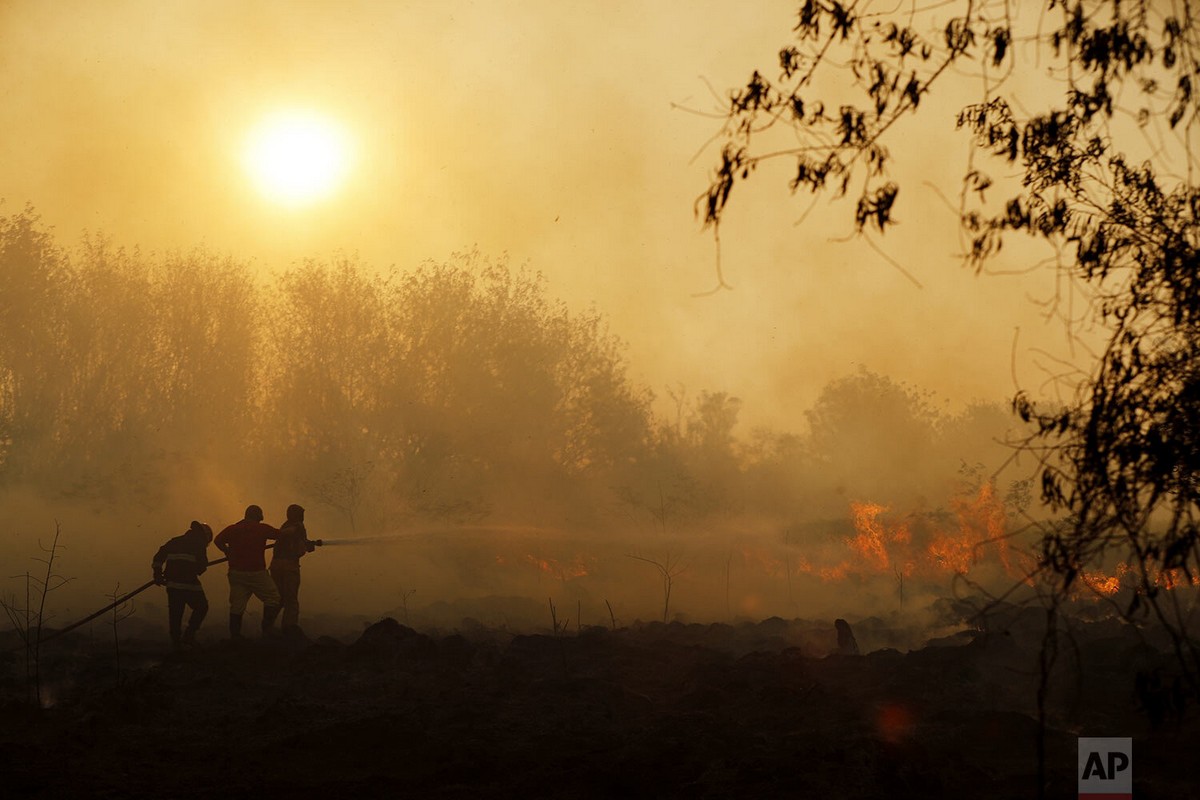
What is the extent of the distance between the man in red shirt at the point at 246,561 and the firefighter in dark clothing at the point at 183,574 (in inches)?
15.6

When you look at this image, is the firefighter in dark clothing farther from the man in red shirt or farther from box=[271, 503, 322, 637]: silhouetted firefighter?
box=[271, 503, 322, 637]: silhouetted firefighter

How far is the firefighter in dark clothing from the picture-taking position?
631 inches

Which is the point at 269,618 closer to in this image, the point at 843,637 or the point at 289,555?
the point at 289,555

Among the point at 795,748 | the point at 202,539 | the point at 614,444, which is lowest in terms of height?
the point at 795,748

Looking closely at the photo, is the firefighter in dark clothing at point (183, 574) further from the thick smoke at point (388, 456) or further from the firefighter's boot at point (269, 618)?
the thick smoke at point (388, 456)

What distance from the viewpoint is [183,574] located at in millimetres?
16062

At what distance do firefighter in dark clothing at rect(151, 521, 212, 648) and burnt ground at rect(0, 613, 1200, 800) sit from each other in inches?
25.9

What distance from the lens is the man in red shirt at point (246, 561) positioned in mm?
16047

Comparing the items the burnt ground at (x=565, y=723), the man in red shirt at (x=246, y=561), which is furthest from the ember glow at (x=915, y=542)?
the man in red shirt at (x=246, y=561)

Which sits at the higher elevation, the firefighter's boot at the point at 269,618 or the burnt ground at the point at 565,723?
the firefighter's boot at the point at 269,618

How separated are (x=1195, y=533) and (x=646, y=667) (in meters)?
11.4

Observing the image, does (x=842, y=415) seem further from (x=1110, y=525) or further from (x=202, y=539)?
(x=1110, y=525)

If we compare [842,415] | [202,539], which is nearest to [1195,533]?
[202,539]

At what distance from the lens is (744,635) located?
2341cm
